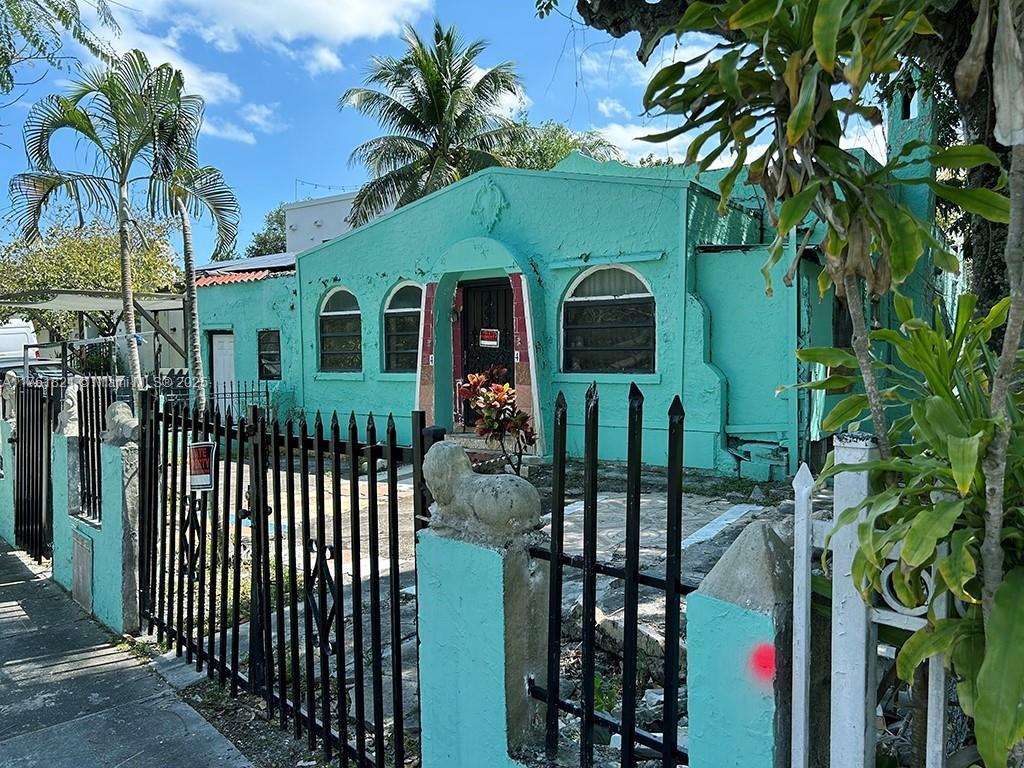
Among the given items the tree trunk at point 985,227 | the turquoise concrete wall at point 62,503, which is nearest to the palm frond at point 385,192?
the turquoise concrete wall at point 62,503

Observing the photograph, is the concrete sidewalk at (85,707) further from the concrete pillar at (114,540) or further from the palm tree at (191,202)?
the palm tree at (191,202)

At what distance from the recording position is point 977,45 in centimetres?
122

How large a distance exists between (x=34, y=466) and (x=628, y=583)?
646 centimetres

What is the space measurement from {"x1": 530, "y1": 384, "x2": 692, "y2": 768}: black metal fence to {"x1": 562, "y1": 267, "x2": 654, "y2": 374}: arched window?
7.94 meters

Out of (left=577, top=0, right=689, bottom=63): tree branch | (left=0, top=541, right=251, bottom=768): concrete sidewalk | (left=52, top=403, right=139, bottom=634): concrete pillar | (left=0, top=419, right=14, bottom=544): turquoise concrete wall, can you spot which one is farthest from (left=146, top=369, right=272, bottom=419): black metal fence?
(left=577, top=0, right=689, bottom=63): tree branch

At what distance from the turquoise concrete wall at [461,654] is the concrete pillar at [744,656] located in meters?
0.76

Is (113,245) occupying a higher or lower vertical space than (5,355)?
higher

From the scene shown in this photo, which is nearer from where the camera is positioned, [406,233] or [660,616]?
[660,616]

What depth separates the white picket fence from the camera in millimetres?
1481

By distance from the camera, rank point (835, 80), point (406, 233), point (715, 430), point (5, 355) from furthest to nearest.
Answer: point (5, 355), point (406, 233), point (715, 430), point (835, 80)

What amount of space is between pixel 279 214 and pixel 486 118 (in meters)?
26.0

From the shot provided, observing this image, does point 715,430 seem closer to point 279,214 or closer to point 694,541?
point 694,541

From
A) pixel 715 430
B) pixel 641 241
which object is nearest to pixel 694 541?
pixel 715 430

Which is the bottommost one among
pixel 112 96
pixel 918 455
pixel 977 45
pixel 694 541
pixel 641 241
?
pixel 694 541
